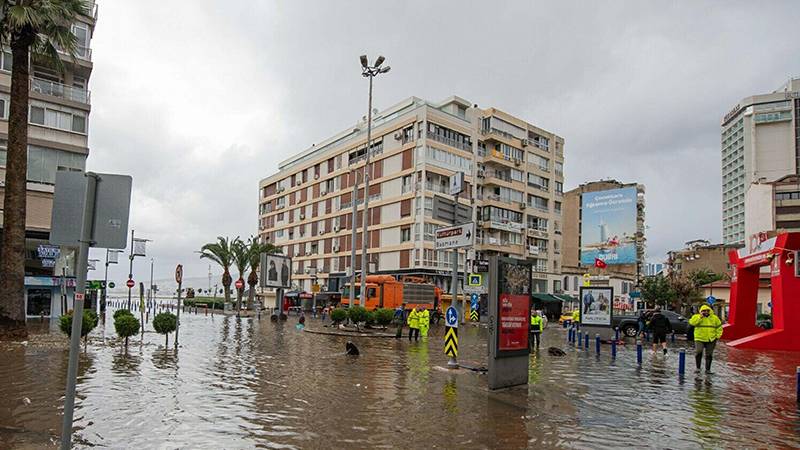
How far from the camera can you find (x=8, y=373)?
39.8 ft

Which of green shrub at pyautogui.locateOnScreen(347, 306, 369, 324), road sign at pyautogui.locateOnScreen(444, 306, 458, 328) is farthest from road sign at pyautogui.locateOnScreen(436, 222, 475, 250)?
green shrub at pyautogui.locateOnScreen(347, 306, 369, 324)

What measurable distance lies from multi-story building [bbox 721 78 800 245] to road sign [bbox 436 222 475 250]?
114 m

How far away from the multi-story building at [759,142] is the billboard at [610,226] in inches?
2944

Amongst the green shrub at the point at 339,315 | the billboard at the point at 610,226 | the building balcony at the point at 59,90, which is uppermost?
the building balcony at the point at 59,90

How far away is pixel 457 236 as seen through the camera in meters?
17.8

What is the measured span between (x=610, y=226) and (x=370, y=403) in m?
47.9

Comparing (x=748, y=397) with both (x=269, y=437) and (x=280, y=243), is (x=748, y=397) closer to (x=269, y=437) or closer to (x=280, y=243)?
(x=269, y=437)

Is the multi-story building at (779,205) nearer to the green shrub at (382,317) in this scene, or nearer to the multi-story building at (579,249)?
the multi-story building at (579,249)

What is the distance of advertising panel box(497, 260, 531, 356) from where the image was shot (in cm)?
1170

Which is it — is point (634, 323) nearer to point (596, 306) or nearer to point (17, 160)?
point (596, 306)

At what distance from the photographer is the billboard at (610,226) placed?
52.0 metres

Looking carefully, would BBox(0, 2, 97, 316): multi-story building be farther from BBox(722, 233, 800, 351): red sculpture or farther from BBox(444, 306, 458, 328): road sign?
BBox(722, 233, 800, 351): red sculpture

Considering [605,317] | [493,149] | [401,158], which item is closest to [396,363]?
A: [605,317]

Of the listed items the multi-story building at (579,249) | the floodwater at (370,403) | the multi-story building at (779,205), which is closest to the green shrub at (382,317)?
the floodwater at (370,403)
